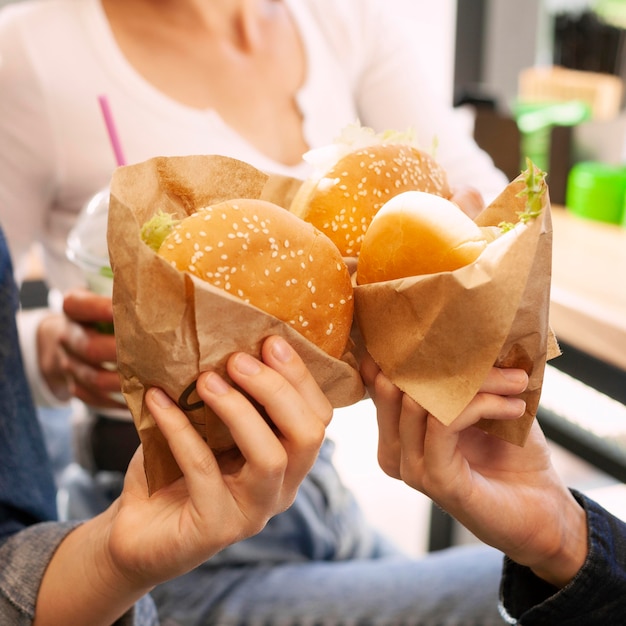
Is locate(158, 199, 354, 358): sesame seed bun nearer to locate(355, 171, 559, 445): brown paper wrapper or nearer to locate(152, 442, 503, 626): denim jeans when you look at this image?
locate(355, 171, 559, 445): brown paper wrapper

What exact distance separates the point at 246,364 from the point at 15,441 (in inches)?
18.4

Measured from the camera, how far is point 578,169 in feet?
5.39

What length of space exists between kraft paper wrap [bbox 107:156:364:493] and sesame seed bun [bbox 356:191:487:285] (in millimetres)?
88

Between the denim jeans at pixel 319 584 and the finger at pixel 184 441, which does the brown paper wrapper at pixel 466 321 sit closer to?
the finger at pixel 184 441

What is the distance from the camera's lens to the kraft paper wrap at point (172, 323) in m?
0.47

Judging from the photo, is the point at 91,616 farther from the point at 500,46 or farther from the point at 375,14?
the point at 500,46

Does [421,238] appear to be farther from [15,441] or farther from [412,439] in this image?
[15,441]

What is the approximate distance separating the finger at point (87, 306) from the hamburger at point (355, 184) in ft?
1.13

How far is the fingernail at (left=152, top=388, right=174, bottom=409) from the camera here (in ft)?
1.66

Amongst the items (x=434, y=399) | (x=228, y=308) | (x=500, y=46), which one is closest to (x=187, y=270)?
(x=228, y=308)

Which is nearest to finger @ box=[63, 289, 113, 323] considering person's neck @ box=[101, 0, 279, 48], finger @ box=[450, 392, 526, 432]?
finger @ box=[450, 392, 526, 432]

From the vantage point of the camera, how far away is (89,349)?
92 centimetres

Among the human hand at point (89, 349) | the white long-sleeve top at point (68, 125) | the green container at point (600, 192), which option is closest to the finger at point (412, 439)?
the human hand at point (89, 349)

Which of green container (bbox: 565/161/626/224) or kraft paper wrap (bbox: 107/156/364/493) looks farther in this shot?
green container (bbox: 565/161/626/224)
